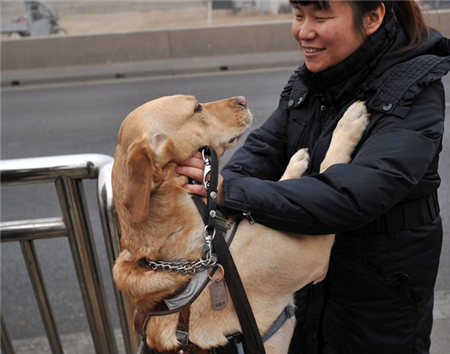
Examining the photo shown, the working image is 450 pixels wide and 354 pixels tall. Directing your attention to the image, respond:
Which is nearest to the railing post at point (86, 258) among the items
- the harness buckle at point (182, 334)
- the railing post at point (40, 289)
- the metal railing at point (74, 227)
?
the metal railing at point (74, 227)

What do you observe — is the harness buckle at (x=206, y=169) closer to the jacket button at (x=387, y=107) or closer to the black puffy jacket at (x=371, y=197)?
the black puffy jacket at (x=371, y=197)

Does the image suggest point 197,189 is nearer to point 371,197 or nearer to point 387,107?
point 371,197

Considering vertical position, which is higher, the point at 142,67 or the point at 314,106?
the point at 314,106

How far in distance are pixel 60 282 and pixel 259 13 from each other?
23.3m

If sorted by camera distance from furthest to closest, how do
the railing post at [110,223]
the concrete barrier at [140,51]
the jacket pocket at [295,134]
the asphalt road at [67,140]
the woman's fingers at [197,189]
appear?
the concrete barrier at [140,51] → the asphalt road at [67,140] → the railing post at [110,223] → the jacket pocket at [295,134] → the woman's fingers at [197,189]

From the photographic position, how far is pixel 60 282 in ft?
13.7

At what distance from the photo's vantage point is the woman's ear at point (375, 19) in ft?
5.65

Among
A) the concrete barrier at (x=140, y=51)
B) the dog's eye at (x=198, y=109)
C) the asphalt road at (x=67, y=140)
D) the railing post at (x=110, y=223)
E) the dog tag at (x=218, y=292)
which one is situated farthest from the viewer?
the concrete barrier at (x=140, y=51)

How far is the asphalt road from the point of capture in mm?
3826

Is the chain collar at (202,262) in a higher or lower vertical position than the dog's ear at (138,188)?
lower

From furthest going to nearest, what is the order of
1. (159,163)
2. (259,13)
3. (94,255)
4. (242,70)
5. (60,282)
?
(259,13), (242,70), (60,282), (94,255), (159,163)

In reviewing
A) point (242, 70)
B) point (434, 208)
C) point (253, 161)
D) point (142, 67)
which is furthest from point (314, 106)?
point (142, 67)

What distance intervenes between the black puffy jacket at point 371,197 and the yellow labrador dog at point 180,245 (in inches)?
4.7

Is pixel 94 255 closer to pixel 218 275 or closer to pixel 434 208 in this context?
pixel 218 275
